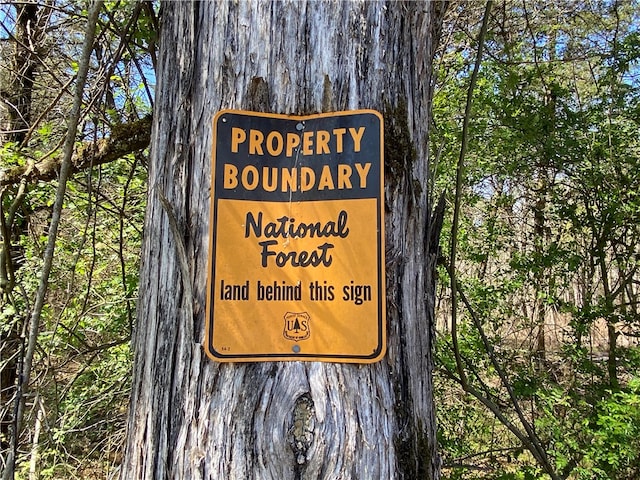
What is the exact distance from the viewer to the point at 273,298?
931 mm

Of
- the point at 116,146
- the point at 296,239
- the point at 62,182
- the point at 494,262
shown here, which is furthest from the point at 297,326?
the point at 494,262

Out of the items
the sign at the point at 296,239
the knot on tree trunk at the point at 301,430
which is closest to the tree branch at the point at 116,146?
the sign at the point at 296,239

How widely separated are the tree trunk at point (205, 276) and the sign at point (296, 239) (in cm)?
3

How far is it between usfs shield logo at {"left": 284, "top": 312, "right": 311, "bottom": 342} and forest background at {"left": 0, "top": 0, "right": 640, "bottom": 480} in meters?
2.33

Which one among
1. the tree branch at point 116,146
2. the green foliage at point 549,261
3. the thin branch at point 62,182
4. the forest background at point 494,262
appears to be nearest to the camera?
the thin branch at point 62,182

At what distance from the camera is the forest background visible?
3.24 metres

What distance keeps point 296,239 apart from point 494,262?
3892mm

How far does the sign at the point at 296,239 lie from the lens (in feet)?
3.00

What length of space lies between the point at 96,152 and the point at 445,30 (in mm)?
4195

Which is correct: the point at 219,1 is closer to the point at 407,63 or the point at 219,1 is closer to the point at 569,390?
the point at 407,63

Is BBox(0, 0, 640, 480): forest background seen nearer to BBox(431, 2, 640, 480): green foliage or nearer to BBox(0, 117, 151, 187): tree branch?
BBox(431, 2, 640, 480): green foliage

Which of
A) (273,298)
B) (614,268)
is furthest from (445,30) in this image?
(273,298)

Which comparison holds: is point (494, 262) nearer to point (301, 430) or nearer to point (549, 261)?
point (549, 261)

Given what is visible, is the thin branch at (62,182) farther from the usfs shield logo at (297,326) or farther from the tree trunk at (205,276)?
the usfs shield logo at (297,326)
